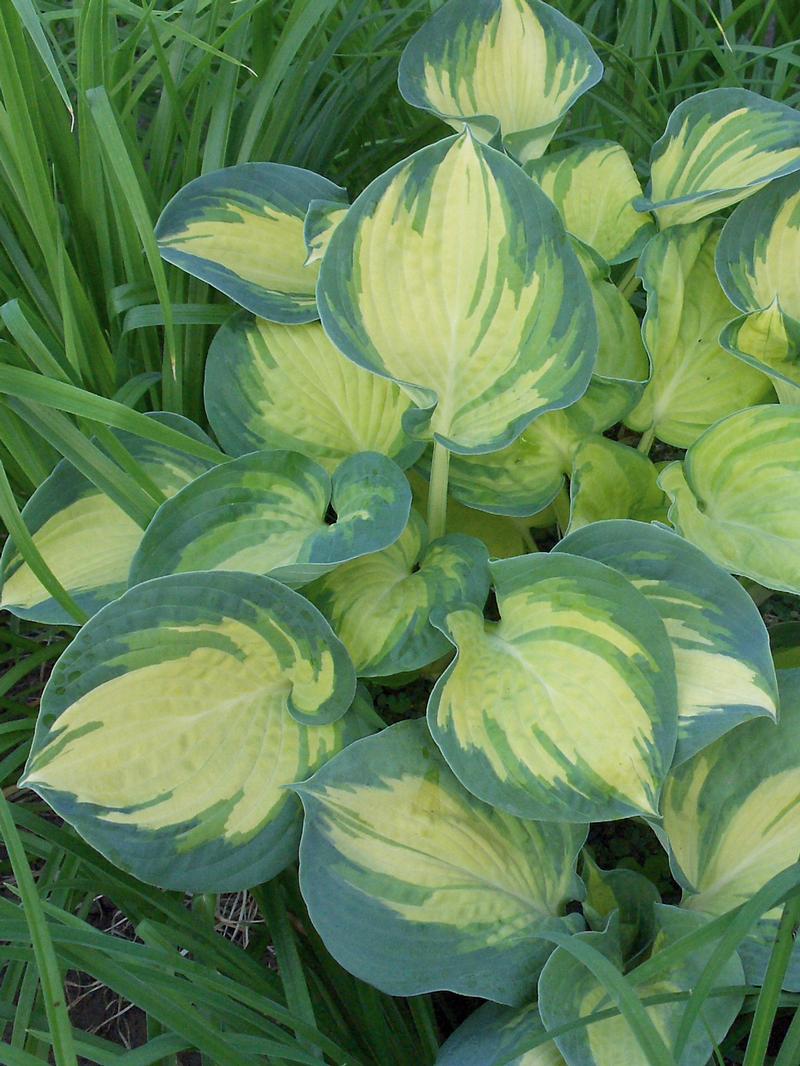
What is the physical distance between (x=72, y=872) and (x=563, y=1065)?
413 mm

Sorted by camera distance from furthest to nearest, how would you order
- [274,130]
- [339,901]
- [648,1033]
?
[274,130] → [339,901] → [648,1033]

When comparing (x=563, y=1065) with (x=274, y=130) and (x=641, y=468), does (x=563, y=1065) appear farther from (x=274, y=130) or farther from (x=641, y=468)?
(x=274, y=130)

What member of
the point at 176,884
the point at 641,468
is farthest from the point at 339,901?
the point at 641,468

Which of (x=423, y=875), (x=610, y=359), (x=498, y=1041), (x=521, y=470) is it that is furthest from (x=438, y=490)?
(x=498, y=1041)

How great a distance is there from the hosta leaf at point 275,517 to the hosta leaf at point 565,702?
89 mm

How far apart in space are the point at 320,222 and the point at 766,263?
1.33 feet

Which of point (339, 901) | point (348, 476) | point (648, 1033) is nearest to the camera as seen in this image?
point (648, 1033)

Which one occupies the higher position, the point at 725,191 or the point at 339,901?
the point at 725,191

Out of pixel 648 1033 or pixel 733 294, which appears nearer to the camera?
pixel 648 1033

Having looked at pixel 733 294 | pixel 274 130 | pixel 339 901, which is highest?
pixel 274 130

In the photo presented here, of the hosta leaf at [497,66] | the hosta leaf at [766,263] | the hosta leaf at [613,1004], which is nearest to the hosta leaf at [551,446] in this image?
the hosta leaf at [766,263]

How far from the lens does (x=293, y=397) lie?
2.64 ft

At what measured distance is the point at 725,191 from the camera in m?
0.78

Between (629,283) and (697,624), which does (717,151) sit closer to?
(629,283)
